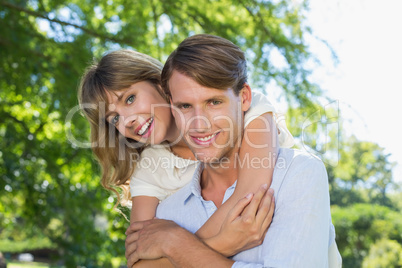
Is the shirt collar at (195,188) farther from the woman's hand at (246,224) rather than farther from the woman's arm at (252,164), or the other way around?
the woman's hand at (246,224)

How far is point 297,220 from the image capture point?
1.70m

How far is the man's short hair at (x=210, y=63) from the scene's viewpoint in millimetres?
2031

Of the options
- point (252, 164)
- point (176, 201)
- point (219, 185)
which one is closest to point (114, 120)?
point (176, 201)

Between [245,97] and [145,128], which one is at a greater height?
[245,97]

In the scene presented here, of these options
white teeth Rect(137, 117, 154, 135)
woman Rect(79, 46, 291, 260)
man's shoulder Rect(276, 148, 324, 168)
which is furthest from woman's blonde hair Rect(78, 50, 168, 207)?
man's shoulder Rect(276, 148, 324, 168)

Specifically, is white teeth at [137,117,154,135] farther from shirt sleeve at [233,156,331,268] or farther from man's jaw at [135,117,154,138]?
shirt sleeve at [233,156,331,268]

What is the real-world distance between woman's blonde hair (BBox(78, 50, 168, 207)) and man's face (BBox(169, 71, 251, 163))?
75 cm

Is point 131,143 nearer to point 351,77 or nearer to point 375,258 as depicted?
point 351,77

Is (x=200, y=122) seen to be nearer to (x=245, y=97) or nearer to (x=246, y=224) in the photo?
(x=245, y=97)

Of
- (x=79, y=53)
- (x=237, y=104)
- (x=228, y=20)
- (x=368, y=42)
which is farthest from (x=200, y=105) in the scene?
(x=368, y=42)

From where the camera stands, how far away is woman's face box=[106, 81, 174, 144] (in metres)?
2.78

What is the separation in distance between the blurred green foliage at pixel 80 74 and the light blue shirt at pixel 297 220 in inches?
91.4

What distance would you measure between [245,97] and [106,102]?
0.97 m

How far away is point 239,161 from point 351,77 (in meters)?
2.97
